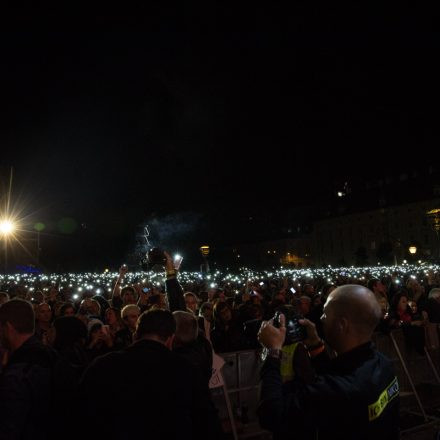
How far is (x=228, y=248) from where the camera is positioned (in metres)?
106

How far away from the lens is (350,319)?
2.70 metres

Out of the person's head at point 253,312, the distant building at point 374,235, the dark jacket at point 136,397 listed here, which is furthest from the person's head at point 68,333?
the distant building at point 374,235

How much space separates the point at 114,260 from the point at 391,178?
2226 inches

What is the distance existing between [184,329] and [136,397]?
1.69 meters

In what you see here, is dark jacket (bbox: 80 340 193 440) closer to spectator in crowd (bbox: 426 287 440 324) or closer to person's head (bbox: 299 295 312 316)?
person's head (bbox: 299 295 312 316)

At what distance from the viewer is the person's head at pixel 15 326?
3.41 m

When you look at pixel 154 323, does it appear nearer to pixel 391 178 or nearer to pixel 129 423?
pixel 129 423

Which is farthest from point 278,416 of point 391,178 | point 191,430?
point 391,178

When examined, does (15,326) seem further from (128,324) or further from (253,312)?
(253,312)

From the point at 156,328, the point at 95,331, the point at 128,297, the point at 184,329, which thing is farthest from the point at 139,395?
the point at 128,297

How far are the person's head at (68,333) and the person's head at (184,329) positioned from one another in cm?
100

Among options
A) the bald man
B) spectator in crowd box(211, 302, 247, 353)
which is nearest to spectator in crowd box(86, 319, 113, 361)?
spectator in crowd box(211, 302, 247, 353)

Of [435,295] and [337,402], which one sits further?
[435,295]

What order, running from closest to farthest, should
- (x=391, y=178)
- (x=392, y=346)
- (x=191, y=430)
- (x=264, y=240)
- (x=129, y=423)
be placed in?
1. (x=129, y=423)
2. (x=191, y=430)
3. (x=392, y=346)
4. (x=391, y=178)
5. (x=264, y=240)
